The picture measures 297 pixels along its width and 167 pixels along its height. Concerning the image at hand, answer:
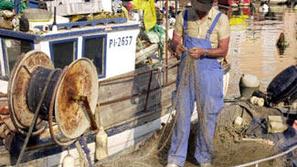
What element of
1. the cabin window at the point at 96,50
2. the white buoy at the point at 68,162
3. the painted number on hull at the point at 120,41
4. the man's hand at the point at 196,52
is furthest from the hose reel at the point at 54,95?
the painted number on hull at the point at 120,41

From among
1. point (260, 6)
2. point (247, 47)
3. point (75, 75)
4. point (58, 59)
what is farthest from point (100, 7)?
point (260, 6)

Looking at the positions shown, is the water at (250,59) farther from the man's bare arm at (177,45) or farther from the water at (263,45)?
the man's bare arm at (177,45)

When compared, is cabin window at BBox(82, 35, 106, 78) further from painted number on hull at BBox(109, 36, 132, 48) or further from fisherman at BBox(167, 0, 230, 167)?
fisherman at BBox(167, 0, 230, 167)

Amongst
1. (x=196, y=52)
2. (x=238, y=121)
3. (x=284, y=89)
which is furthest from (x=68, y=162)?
(x=284, y=89)

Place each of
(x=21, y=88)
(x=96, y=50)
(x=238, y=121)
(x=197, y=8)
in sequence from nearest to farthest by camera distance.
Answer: (x=21, y=88) → (x=197, y=8) → (x=238, y=121) → (x=96, y=50)

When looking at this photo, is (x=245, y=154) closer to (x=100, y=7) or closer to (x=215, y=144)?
(x=215, y=144)

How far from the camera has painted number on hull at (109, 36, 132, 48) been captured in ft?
29.6

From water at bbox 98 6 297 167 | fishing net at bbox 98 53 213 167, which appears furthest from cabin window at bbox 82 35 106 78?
fishing net at bbox 98 53 213 167

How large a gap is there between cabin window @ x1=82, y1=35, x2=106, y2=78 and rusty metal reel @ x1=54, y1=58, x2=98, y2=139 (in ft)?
10.9

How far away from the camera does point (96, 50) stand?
28.9 feet

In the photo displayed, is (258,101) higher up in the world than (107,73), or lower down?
lower down

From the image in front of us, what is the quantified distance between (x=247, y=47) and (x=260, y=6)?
942 inches

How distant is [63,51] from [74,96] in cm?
330

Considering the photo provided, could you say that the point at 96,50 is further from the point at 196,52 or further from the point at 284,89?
the point at 196,52
